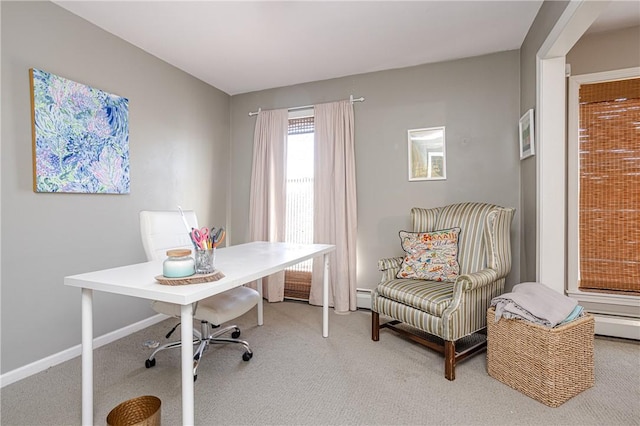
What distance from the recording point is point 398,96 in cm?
323

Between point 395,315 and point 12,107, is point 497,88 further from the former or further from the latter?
point 12,107

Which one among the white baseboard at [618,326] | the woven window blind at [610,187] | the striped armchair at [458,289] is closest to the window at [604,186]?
the woven window blind at [610,187]

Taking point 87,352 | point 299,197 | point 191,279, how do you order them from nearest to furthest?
point 191,279, point 87,352, point 299,197

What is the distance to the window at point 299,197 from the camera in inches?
142

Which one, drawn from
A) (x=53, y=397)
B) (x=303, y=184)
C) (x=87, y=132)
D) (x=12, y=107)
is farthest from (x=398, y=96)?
(x=53, y=397)

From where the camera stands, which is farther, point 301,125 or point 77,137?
point 301,125

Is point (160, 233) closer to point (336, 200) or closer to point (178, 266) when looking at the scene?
point (178, 266)

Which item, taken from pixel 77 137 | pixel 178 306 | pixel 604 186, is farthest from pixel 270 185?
pixel 604 186

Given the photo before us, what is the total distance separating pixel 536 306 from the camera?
1776 millimetres

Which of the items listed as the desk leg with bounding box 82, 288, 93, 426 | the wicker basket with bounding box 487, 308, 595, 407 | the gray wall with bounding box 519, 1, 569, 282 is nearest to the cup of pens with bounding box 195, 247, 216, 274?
the desk leg with bounding box 82, 288, 93, 426

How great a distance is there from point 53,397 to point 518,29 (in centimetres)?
396

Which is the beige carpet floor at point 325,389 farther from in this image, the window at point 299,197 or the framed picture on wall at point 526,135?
the framed picture on wall at point 526,135

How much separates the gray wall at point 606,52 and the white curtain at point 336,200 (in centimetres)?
196

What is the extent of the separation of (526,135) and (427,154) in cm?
84
